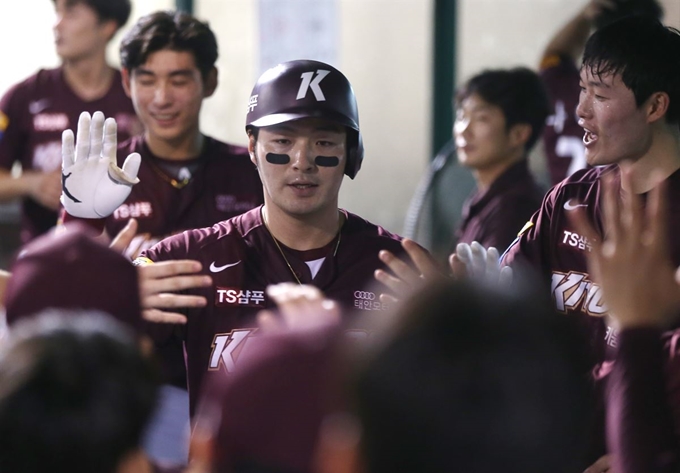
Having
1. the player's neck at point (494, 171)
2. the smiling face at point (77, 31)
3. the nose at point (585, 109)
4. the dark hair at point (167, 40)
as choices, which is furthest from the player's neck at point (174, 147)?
the nose at point (585, 109)

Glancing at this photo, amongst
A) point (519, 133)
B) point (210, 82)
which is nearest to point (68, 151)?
point (210, 82)

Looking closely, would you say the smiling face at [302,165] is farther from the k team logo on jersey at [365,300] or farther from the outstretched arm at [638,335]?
the outstretched arm at [638,335]

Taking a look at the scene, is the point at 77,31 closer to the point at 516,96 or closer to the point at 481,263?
the point at 516,96

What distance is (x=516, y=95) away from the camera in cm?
512

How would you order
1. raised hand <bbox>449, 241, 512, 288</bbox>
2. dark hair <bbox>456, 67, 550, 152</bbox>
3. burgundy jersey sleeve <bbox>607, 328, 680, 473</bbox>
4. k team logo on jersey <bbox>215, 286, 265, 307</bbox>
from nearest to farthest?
1. burgundy jersey sleeve <bbox>607, 328, 680, 473</bbox>
2. raised hand <bbox>449, 241, 512, 288</bbox>
3. k team logo on jersey <bbox>215, 286, 265, 307</bbox>
4. dark hair <bbox>456, 67, 550, 152</bbox>

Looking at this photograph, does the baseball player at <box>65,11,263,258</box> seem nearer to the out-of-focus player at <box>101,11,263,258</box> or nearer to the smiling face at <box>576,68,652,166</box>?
the out-of-focus player at <box>101,11,263,258</box>

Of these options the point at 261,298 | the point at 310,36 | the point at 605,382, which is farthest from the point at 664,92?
the point at 310,36

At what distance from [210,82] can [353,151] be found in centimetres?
120

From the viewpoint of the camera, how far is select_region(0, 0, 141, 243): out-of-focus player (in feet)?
16.4

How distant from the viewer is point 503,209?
15.0 ft

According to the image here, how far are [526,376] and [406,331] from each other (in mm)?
157

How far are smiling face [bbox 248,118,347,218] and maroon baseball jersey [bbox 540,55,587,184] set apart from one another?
216cm

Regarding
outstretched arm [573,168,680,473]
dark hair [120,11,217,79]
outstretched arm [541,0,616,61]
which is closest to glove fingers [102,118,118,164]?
dark hair [120,11,217,79]

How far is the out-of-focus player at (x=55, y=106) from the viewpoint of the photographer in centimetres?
501
